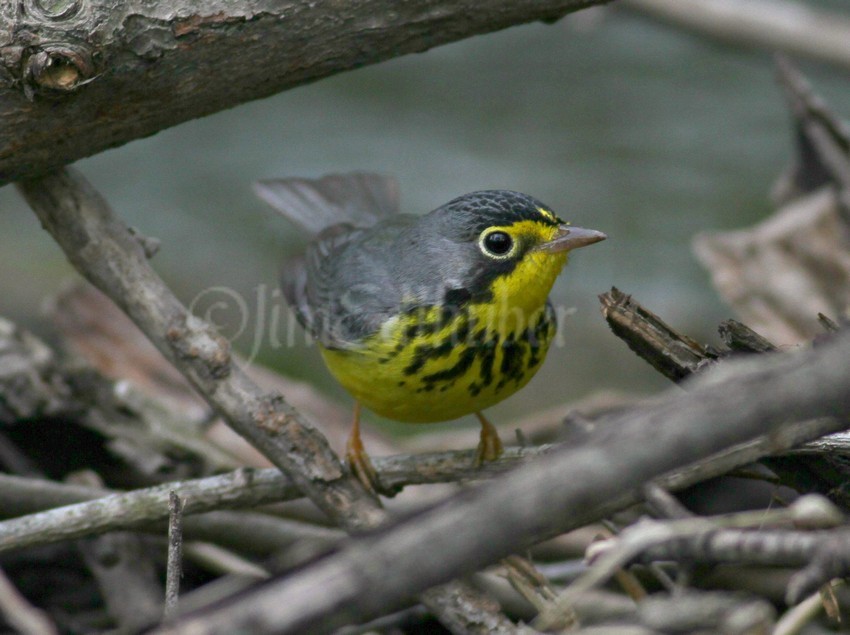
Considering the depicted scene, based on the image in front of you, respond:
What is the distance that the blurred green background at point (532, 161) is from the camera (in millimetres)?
7742

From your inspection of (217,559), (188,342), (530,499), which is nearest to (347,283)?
(188,342)

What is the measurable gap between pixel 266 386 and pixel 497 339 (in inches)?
65.4

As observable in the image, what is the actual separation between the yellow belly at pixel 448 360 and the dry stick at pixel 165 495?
336 millimetres

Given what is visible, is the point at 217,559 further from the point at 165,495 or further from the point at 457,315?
the point at 457,315

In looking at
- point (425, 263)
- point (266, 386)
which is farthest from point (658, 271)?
point (425, 263)

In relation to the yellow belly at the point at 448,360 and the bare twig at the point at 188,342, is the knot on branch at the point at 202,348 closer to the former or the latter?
the bare twig at the point at 188,342

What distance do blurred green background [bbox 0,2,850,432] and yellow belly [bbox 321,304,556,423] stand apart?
317 cm

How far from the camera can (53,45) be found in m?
2.97

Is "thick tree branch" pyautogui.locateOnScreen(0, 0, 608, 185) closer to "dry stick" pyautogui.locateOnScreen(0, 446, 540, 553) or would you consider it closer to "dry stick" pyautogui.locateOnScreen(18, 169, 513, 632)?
"dry stick" pyautogui.locateOnScreen(18, 169, 513, 632)

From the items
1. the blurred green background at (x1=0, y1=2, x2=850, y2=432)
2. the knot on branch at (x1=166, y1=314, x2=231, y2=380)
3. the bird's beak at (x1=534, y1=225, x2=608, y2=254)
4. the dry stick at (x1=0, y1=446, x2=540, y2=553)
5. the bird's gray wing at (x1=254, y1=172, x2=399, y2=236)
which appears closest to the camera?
the dry stick at (x1=0, y1=446, x2=540, y2=553)

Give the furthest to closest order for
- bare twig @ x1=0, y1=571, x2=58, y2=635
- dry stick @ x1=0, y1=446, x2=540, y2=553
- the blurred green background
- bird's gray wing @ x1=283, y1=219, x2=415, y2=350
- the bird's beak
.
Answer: the blurred green background → bird's gray wing @ x1=283, y1=219, x2=415, y2=350 → the bird's beak → dry stick @ x1=0, y1=446, x2=540, y2=553 → bare twig @ x1=0, y1=571, x2=58, y2=635

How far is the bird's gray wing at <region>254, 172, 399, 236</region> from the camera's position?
5211 mm

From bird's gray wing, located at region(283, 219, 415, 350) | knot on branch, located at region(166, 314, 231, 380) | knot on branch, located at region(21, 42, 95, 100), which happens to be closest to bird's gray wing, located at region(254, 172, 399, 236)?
bird's gray wing, located at region(283, 219, 415, 350)

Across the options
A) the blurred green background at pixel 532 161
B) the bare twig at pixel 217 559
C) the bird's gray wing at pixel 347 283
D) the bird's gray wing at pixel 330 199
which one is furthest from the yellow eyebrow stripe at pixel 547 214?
the blurred green background at pixel 532 161
